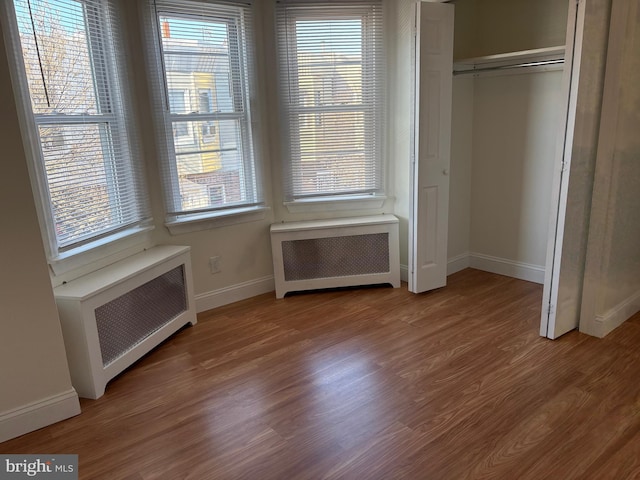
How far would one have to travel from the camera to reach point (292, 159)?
3805 millimetres

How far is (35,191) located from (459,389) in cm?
241

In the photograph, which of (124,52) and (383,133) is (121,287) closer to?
(124,52)

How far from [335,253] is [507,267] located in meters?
1.51

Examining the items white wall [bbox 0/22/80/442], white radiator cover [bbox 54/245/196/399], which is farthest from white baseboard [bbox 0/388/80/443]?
white radiator cover [bbox 54/245/196/399]

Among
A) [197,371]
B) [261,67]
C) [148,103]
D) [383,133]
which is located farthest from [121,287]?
[383,133]

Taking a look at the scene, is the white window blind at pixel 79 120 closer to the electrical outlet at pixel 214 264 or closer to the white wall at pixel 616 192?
the electrical outlet at pixel 214 264

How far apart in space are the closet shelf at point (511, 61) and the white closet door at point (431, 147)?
278 mm

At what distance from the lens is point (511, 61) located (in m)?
3.66

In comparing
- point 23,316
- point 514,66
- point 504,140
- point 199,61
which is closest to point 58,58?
point 199,61

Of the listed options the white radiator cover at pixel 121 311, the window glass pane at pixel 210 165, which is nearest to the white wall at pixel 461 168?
the window glass pane at pixel 210 165

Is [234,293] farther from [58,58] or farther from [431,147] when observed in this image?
[58,58]

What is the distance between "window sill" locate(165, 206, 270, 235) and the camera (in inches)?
136

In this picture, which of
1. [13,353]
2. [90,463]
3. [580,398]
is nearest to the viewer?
[90,463]

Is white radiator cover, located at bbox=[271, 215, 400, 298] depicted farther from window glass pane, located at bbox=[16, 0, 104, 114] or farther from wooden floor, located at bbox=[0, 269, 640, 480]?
Result: window glass pane, located at bbox=[16, 0, 104, 114]
